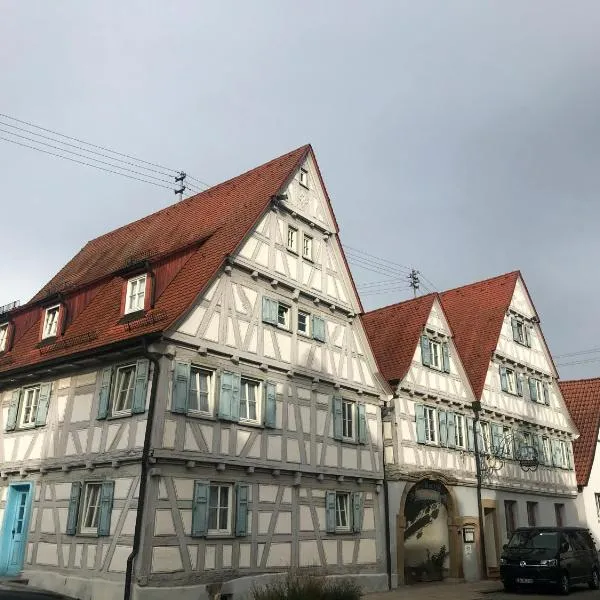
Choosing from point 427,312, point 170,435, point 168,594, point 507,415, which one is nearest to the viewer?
point 168,594

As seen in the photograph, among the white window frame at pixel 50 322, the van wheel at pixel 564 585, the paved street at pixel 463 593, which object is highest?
the white window frame at pixel 50 322

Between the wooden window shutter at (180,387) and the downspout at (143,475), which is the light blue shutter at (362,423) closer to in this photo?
the wooden window shutter at (180,387)

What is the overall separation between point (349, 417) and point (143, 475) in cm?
785

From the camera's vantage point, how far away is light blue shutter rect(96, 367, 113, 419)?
49.7 feet

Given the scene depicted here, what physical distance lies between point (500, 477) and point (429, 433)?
16.7 ft

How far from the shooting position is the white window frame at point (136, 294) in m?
16.6

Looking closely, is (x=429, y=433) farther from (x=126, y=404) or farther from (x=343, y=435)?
(x=126, y=404)

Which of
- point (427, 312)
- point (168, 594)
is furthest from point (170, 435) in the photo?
point (427, 312)

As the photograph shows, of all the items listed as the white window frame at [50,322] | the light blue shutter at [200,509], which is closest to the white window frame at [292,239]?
the white window frame at [50,322]

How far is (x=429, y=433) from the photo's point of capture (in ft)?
74.9

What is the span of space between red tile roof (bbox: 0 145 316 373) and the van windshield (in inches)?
486

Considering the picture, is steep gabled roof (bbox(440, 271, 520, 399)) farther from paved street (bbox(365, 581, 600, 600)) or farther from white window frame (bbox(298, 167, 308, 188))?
white window frame (bbox(298, 167, 308, 188))

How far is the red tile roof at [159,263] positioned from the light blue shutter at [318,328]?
11.8ft

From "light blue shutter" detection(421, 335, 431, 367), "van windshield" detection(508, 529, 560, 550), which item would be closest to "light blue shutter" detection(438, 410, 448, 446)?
"light blue shutter" detection(421, 335, 431, 367)
